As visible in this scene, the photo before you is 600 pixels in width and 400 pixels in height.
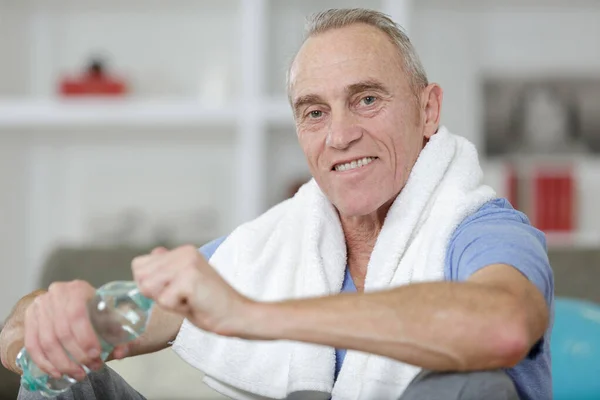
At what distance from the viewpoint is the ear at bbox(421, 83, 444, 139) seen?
6.30ft

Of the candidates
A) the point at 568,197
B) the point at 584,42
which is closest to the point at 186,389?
the point at 568,197

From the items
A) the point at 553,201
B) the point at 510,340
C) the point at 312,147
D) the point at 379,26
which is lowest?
the point at 553,201

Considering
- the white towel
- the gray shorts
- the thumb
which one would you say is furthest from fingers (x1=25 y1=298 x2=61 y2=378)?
the gray shorts

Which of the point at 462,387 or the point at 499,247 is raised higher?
the point at 499,247

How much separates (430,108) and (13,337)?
93cm

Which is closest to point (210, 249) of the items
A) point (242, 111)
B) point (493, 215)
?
point (493, 215)

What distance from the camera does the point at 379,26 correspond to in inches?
72.3

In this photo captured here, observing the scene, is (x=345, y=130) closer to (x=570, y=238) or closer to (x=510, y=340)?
(x=510, y=340)

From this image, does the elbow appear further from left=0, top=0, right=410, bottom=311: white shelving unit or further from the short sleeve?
left=0, top=0, right=410, bottom=311: white shelving unit

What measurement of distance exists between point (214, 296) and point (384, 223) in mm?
653

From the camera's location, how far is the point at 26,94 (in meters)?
4.27

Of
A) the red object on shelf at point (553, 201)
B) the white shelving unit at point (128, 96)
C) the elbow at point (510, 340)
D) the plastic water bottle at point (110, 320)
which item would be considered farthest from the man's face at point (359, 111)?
the white shelving unit at point (128, 96)

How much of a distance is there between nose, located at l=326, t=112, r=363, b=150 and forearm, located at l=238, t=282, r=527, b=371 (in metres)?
0.59

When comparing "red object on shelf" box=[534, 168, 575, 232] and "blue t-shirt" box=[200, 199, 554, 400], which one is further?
"red object on shelf" box=[534, 168, 575, 232]
